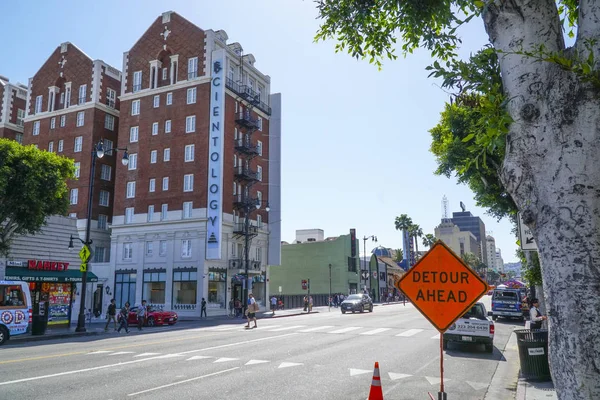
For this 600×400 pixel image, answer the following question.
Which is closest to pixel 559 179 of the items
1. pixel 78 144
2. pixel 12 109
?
pixel 78 144

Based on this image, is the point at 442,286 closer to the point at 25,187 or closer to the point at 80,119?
the point at 25,187

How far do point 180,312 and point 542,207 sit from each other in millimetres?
41770

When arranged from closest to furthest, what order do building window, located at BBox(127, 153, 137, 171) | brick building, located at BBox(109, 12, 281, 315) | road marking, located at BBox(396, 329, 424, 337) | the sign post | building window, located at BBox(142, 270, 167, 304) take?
the sign post → road marking, located at BBox(396, 329, 424, 337) → brick building, located at BBox(109, 12, 281, 315) → building window, located at BBox(142, 270, 167, 304) → building window, located at BBox(127, 153, 137, 171)

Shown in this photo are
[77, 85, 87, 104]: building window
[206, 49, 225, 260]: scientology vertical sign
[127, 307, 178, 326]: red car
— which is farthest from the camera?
[77, 85, 87, 104]: building window

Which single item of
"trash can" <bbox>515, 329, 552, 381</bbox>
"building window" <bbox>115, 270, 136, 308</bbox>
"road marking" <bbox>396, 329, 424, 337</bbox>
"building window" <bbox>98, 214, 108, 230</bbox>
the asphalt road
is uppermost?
"building window" <bbox>98, 214, 108, 230</bbox>

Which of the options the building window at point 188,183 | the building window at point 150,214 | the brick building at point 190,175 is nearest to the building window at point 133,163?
the brick building at point 190,175

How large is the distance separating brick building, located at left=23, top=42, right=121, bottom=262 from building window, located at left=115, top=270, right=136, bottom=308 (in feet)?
16.2

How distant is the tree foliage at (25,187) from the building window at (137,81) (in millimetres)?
26572

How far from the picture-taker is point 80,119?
5131 cm

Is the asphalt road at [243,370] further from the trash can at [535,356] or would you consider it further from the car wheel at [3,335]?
the trash can at [535,356]

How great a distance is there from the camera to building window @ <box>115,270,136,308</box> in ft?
149

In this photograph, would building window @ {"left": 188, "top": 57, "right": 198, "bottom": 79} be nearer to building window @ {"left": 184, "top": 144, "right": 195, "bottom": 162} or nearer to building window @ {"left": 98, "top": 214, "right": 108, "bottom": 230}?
building window @ {"left": 184, "top": 144, "right": 195, "bottom": 162}

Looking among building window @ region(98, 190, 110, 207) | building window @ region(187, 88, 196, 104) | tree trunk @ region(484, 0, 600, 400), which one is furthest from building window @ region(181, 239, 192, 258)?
tree trunk @ region(484, 0, 600, 400)

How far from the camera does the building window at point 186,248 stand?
4341 cm
